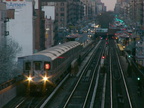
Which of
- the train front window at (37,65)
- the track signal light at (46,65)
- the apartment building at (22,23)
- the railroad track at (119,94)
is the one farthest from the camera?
the apartment building at (22,23)

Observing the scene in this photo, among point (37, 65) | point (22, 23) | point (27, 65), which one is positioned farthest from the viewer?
point (22, 23)

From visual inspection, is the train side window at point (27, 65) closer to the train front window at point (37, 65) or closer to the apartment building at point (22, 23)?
the train front window at point (37, 65)

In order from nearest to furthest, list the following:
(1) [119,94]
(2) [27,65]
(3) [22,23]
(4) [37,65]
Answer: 1. (4) [37,65]
2. (2) [27,65]
3. (1) [119,94]
4. (3) [22,23]

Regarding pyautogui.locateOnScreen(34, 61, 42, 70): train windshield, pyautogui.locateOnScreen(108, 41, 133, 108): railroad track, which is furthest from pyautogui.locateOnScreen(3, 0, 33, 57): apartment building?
pyautogui.locateOnScreen(34, 61, 42, 70): train windshield

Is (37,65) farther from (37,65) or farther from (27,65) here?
(27,65)

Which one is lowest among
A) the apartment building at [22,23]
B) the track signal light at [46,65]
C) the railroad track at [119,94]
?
the railroad track at [119,94]

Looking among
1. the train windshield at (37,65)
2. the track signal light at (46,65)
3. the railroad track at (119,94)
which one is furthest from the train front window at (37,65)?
the railroad track at (119,94)

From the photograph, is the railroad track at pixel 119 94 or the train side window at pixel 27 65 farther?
the train side window at pixel 27 65

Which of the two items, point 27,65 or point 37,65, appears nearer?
point 37,65

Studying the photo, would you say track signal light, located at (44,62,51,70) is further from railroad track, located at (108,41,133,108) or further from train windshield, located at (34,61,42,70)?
railroad track, located at (108,41,133,108)

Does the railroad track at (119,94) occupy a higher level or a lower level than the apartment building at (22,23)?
lower

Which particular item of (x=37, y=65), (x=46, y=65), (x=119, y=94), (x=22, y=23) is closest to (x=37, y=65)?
(x=37, y=65)

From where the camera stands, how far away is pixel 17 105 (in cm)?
2355

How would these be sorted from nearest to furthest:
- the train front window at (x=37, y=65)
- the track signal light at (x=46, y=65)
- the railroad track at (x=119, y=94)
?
the railroad track at (x=119, y=94)
the train front window at (x=37, y=65)
the track signal light at (x=46, y=65)
